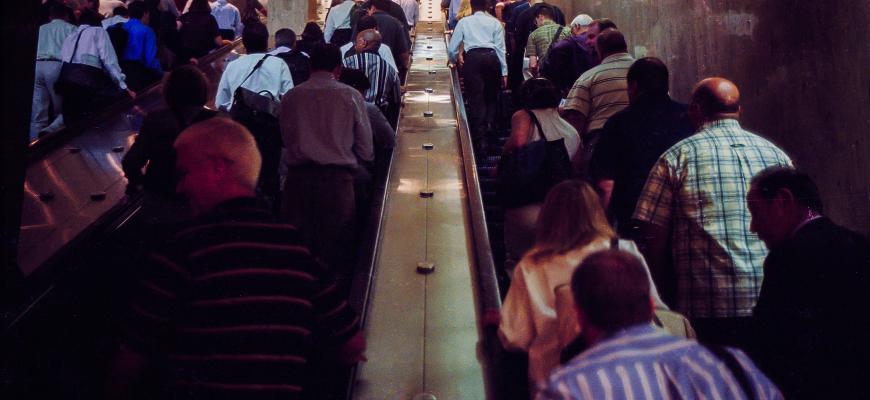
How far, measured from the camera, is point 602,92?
615cm

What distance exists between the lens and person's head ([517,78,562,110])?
539cm

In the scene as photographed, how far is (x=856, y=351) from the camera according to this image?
2771 mm

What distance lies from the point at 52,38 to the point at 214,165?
7097 millimetres

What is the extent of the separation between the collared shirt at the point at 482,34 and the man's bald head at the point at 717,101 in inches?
236

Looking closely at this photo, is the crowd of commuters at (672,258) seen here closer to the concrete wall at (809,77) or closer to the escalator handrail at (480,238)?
the escalator handrail at (480,238)

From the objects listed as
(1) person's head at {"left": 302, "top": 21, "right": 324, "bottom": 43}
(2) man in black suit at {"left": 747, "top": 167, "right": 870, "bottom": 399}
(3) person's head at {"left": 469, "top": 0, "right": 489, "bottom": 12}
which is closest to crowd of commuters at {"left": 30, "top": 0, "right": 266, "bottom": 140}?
(1) person's head at {"left": 302, "top": 21, "right": 324, "bottom": 43}

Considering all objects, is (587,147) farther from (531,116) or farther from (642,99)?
(642,99)

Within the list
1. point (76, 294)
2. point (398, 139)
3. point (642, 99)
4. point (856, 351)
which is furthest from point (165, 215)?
point (398, 139)

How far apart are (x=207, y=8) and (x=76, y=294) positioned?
7726mm

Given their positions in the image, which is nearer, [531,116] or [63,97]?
[531,116]

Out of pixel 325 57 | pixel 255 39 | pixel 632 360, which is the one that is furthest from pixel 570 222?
pixel 255 39

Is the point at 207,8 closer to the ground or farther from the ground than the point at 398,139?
farther from the ground

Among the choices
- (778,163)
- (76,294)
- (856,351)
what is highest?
(778,163)

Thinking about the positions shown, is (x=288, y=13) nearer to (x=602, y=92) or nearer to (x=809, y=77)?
(x=602, y=92)
